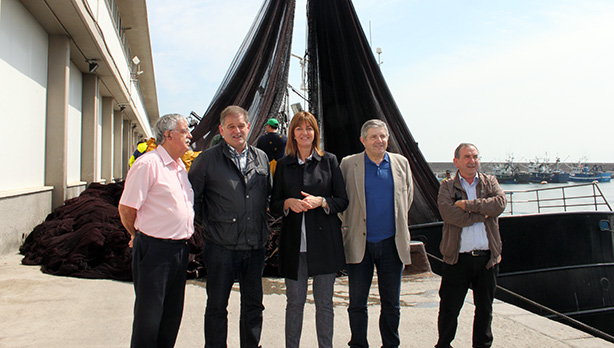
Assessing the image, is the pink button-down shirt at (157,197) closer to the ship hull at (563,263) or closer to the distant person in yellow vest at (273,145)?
the distant person in yellow vest at (273,145)

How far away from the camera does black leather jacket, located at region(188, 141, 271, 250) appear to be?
2.59 meters

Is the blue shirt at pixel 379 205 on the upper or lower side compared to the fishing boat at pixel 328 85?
lower

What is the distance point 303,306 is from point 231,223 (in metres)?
0.74

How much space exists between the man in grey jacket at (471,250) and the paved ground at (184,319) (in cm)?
27

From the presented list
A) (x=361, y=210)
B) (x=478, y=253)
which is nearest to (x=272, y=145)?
(x=361, y=210)

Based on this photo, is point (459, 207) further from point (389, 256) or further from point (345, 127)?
point (345, 127)

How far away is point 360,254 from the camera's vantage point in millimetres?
2844

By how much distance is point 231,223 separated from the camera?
2586 millimetres

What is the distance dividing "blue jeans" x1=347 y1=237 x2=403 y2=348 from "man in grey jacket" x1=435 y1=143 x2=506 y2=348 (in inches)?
17.0

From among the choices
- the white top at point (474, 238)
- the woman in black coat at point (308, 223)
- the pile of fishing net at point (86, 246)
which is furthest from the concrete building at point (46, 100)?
the white top at point (474, 238)

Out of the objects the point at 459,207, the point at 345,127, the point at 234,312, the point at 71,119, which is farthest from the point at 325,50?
the point at 71,119

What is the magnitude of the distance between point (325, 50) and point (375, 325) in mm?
3167

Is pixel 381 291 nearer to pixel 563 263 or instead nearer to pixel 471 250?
pixel 471 250

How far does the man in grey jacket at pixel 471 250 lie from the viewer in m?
2.97
